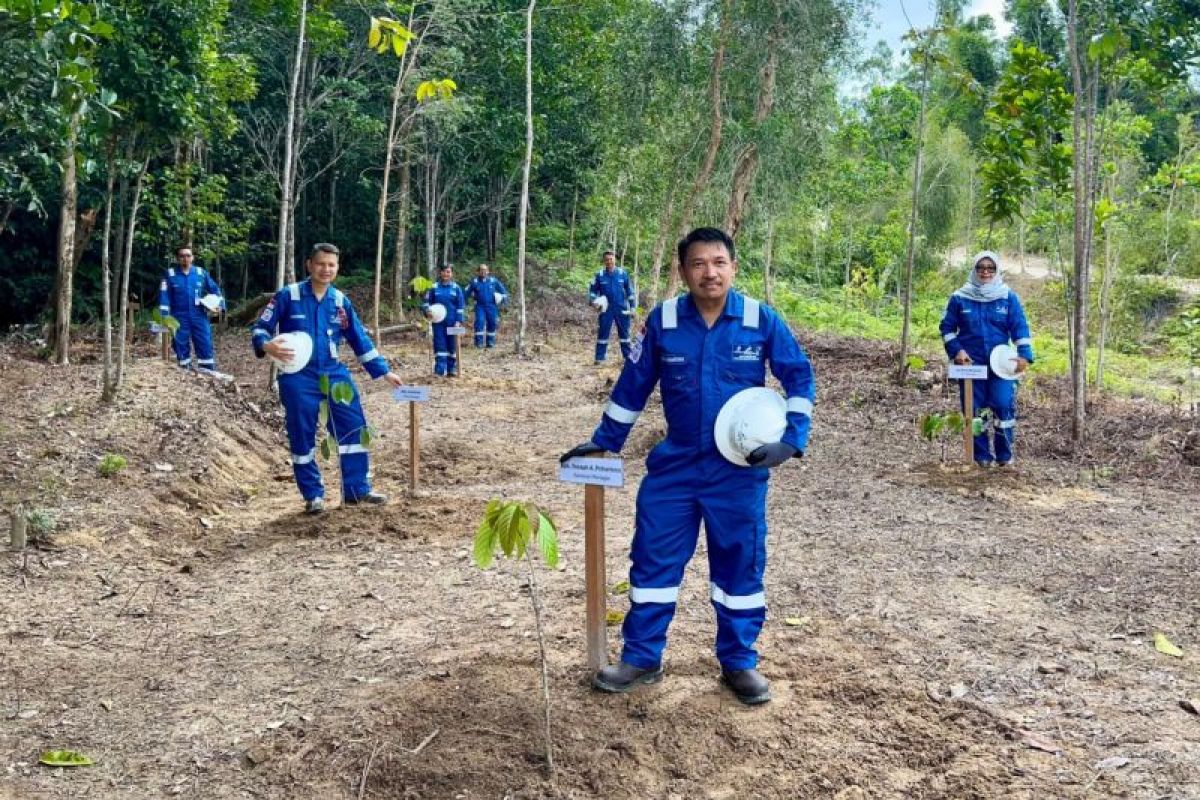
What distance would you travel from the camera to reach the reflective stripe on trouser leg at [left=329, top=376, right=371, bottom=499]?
21.5 ft

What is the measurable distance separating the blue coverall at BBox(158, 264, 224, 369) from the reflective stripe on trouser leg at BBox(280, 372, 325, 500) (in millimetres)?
6848

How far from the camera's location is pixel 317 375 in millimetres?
6492

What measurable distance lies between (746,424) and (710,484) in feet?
0.91

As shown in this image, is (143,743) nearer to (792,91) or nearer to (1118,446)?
(1118,446)

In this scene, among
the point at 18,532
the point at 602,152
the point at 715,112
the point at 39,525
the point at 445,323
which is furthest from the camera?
the point at 602,152

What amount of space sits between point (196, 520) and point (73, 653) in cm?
246

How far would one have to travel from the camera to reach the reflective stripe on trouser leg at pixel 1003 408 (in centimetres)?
800

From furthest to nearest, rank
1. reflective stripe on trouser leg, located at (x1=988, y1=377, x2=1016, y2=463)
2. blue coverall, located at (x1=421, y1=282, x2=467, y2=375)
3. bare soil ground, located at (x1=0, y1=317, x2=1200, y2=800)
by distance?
blue coverall, located at (x1=421, y1=282, x2=467, y2=375) → reflective stripe on trouser leg, located at (x1=988, y1=377, x2=1016, y2=463) → bare soil ground, located at (x1=0, y1=317, x2=1200, y2=800)

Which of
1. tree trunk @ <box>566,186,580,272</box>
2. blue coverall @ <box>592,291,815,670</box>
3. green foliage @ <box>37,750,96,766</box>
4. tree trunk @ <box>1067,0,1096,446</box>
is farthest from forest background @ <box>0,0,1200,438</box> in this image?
green foliage @ <box>37,750,96,766</box>

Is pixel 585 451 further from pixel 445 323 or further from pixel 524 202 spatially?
pixel 524 202

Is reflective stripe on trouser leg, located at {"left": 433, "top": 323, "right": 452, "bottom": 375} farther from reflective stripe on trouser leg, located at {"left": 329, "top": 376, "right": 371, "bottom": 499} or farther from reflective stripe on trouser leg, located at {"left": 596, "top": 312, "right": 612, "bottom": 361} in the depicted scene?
reflective stripe on trouser leg, located at {"left": 329, "top": 376, "right": 371, "bottom": 499}

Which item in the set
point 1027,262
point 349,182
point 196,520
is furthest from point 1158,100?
point 1027,262

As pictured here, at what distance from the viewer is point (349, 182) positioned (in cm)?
2669

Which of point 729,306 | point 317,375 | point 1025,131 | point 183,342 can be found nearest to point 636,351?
point 729,306
